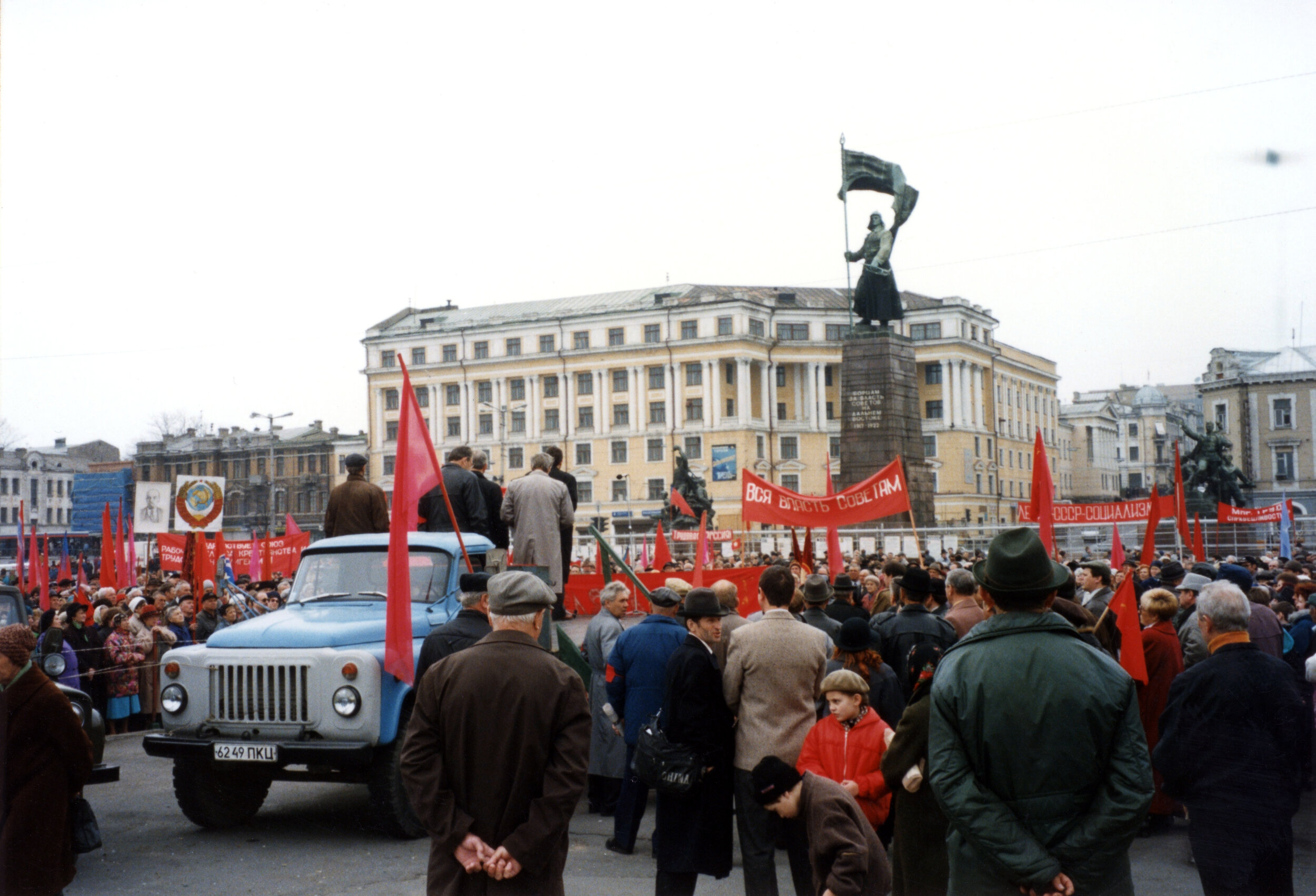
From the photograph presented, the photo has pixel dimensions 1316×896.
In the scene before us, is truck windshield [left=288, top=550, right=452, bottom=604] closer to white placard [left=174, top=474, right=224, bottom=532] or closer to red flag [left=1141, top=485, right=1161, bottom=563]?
white placard [left=174, top=474, right=224, bottom=532]

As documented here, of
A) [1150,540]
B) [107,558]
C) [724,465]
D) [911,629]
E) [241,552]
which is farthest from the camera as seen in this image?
[724,465]

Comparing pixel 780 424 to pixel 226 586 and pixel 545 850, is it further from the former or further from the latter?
pixel 545 850

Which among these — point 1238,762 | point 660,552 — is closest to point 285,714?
point 1238,762

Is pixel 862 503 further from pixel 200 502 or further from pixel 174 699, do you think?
pixel 174 699

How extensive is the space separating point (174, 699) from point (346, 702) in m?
1.30

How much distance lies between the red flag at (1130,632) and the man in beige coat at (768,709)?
8.20 feet

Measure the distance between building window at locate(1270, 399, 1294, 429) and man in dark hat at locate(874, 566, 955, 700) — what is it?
77.7 metres

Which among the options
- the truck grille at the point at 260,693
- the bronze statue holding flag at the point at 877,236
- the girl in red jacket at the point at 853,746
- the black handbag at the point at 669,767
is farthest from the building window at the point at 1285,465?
the black handbag at the point at 669,767

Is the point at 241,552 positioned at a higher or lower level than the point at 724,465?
lower

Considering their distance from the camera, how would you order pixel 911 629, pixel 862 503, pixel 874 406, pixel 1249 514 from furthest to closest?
pixel 874 406, pixel 1249 514, pixel 862 503, pixel 911 629

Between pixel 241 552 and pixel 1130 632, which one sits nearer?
pixel 1130 632

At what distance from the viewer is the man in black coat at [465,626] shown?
7.62 meters

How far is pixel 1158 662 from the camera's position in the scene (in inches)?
326

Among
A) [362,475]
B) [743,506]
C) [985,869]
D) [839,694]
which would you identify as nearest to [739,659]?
[839,694]
